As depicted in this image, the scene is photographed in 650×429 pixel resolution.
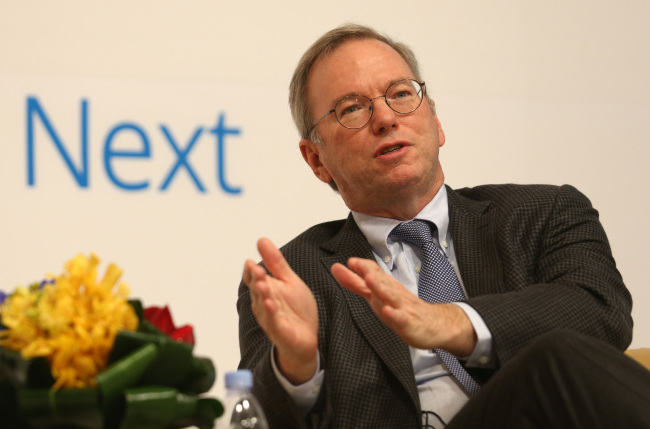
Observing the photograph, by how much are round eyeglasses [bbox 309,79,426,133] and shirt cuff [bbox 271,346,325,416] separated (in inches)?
29.5

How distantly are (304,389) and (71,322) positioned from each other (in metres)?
0.64

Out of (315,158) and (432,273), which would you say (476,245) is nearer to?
(432,273)

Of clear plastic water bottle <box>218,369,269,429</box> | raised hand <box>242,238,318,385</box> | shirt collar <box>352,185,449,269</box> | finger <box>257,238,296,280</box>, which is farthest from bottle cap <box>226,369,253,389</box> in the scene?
shirt collar <box>352,185,449,269</box>

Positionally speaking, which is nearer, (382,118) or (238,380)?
(238,380)

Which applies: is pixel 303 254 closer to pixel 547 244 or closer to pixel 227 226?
pixel 547 244

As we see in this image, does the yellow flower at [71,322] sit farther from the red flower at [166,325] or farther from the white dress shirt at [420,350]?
the white dress shirt at [420,350]

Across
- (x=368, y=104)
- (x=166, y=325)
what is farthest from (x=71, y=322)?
(x=368, y=104)

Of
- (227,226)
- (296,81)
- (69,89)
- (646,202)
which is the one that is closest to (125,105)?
(69,89)

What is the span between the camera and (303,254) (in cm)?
201

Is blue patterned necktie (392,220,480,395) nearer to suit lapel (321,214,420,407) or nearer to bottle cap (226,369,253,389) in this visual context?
suit lapel (321,214,420,407)

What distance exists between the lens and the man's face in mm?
2041

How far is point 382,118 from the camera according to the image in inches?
81.0

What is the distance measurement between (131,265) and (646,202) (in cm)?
215

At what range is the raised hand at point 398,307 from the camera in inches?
54.1
